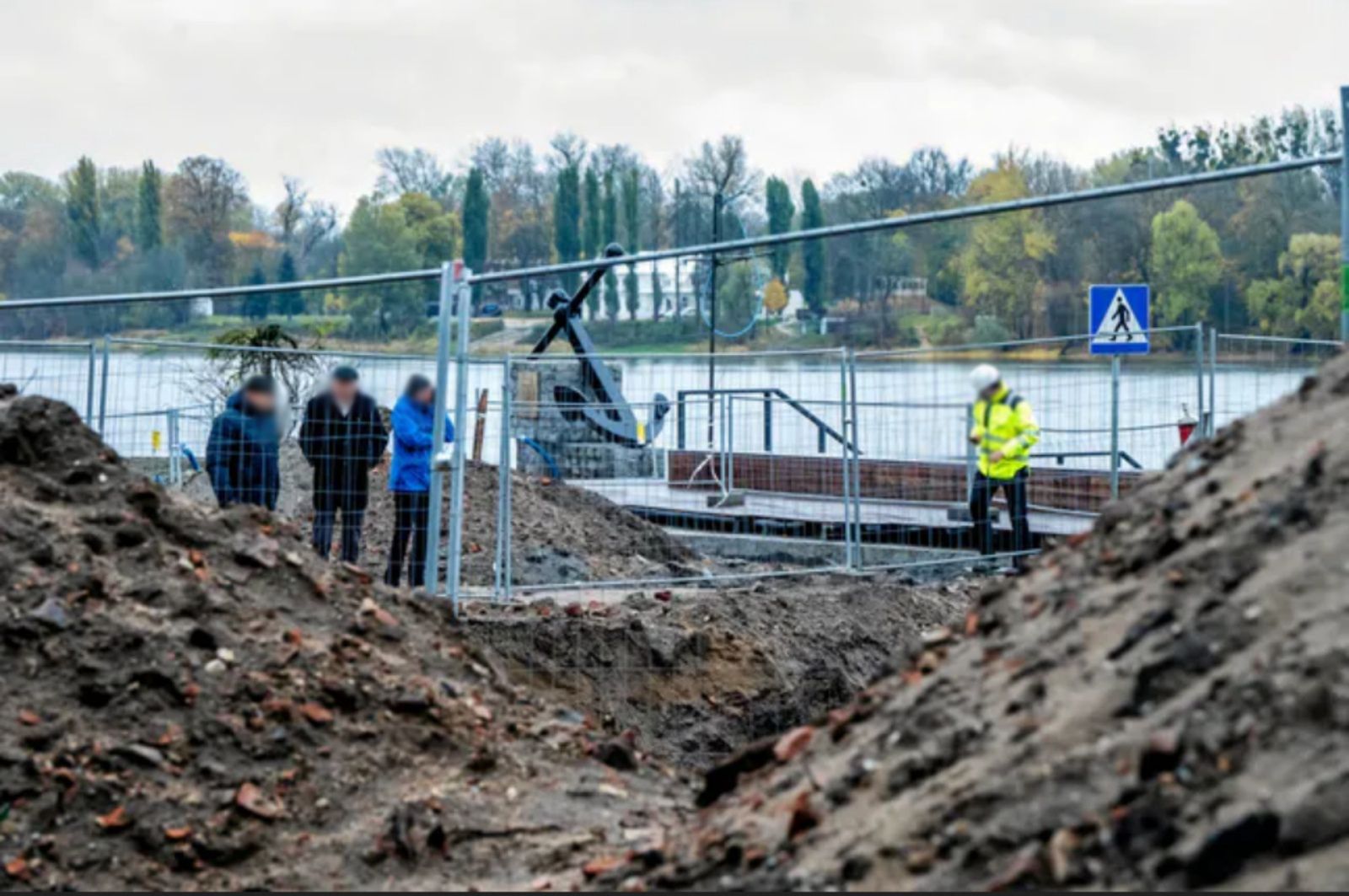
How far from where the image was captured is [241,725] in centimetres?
677

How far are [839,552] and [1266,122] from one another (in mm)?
22369

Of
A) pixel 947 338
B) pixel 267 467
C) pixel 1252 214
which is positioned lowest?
pixel 267 467

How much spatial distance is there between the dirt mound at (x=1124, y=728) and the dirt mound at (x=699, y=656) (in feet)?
16.7

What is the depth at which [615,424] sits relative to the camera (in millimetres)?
16750

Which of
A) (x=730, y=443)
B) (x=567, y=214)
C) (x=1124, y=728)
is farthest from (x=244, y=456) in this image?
(x=567, y=214)

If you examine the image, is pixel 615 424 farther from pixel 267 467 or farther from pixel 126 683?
pixel 126 683

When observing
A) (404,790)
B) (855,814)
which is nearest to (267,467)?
(404,790)

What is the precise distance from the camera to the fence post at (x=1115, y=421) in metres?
13.4

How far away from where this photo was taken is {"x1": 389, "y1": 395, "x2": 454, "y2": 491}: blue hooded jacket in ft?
34.6

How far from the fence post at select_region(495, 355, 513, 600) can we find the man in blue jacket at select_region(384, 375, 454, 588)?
489mm

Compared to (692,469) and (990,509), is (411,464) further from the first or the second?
(692,469)

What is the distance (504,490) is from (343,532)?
3.51 feet

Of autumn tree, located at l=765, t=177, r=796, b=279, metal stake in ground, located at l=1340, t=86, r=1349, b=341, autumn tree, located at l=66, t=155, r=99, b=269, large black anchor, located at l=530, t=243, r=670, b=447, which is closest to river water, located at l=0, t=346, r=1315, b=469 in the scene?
large black anchor, located at l=530, t=243, r=670, b=447

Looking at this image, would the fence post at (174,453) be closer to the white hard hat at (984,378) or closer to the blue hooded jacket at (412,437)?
the blue hooded jacket at (412,437)
